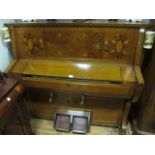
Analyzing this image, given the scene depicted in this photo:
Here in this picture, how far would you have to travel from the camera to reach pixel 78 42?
146cm

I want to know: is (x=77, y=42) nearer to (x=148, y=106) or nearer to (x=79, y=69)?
(x=79, y=69)

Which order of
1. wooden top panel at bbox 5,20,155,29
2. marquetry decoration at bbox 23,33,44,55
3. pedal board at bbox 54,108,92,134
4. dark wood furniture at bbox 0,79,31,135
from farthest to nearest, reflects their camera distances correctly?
1. pedal board at bbox 54,108,92,134
2. marquetry decoration at bbox 23,33,44,55
3. wooden top panel at bbox 5,20,155,29
4. dark wood furniture at bbox 0,79,31,135

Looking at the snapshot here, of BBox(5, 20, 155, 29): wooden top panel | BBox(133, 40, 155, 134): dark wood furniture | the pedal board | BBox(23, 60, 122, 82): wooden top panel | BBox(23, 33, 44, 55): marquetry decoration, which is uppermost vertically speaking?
BBox(5, 20, 155, 29): wooden top panel

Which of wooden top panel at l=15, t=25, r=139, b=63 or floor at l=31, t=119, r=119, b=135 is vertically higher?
wooden top panel at l=15, t=25, r=139, b=63

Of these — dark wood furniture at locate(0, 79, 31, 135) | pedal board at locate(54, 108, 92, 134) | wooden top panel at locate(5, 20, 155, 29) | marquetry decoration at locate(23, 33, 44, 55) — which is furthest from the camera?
pedal board at locate(54, 108, 92, 134)

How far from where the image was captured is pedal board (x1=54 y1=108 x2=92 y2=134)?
5.65 ft

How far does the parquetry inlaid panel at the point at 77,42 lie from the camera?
1.39 metres

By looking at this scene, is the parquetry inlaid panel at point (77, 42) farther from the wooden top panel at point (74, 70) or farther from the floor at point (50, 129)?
the floor at point (50, 129)

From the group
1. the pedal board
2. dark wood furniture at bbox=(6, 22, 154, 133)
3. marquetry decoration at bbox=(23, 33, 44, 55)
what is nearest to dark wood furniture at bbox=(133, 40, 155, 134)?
dark wood furniture at bbox=(6, 22, 154, 133)

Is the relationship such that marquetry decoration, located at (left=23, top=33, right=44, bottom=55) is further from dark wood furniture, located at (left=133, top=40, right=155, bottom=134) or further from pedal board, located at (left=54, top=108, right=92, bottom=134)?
dark wood furniture, located at (left=133, top=40, right=155, bottom=134)

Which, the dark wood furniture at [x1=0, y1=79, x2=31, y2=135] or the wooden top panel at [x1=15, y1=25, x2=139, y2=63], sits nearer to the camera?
the dark wood furniture at [x1=0, y1=79, x2=31, y2=135]

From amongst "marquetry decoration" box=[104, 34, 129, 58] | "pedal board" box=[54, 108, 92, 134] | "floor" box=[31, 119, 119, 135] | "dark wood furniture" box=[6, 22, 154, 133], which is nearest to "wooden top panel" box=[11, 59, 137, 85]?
"dark wood furniture" box=[6, 22, 154, 133]
